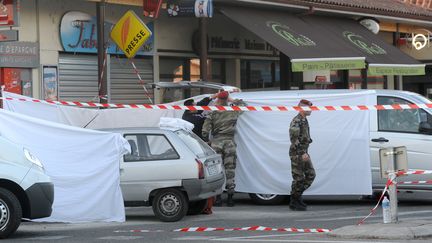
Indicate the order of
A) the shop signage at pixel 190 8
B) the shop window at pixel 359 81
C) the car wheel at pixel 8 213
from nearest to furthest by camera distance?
the car wheel at pixel 8 213, the shop signage at pixel 190 8, the shop window at pixel 359 81

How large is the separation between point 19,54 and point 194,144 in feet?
20.8

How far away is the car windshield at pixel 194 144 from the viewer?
12555 mm

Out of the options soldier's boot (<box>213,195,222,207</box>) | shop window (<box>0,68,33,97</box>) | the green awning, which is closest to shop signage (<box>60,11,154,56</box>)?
shop window (<box>0,68,33,97</box>)

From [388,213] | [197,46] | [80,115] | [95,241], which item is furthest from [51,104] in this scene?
[197,46]

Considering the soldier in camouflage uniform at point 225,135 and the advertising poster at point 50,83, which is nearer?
the soldier in camouflage uniform at point 225,135

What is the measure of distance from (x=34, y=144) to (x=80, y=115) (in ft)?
11.5

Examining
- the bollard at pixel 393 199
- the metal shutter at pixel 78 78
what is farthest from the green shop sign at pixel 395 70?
the bollard at pixel 393 199

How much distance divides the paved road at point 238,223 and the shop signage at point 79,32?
5.81 m

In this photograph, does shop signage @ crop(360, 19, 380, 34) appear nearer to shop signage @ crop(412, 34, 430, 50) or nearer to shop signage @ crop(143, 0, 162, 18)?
shop signage @ crop(412, 34, 430, 50)

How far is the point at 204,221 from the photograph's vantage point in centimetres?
1231

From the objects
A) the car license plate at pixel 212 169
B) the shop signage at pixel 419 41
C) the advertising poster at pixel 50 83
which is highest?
the shop signage at pixel 419 41

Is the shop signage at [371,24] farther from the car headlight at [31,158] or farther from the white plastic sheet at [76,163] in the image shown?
the car headlight at [31,158]

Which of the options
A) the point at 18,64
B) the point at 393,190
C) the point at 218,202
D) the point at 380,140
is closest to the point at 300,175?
the point at 380,140

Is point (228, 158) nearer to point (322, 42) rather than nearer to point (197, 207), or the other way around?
point (197, 207)
